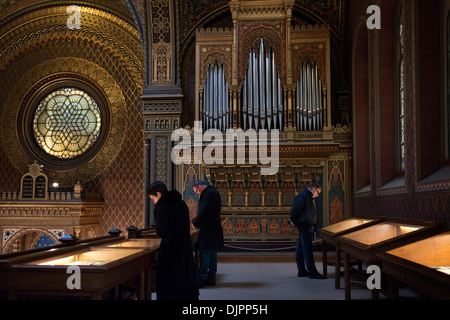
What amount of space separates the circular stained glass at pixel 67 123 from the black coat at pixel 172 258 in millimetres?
8789

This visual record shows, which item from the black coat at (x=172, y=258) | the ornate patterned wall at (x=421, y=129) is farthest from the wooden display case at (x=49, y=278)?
the ornate patterned wall at (x=421, y=129)

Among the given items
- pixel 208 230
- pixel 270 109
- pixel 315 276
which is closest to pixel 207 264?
pixel 208 230

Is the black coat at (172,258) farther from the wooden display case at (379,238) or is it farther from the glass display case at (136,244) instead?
the wooden display case at (379,238)

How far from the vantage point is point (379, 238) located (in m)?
4.87

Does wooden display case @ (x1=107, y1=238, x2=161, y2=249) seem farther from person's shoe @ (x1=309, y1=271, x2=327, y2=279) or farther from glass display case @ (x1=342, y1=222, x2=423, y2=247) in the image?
person's shoe @ (x1=309, y1=271, x2=327, y2=279)

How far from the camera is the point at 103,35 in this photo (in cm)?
1256

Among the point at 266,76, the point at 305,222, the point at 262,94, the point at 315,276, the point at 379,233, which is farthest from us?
the point at 266,76

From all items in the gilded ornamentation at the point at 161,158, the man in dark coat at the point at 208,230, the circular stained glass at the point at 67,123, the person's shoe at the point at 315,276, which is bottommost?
the person's shoe at the point at 315,276

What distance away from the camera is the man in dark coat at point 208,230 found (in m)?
6.48

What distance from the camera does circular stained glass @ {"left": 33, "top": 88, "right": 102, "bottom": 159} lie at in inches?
498

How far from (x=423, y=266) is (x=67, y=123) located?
11494 millimetres

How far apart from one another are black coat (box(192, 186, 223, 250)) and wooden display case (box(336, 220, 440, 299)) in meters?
1.75

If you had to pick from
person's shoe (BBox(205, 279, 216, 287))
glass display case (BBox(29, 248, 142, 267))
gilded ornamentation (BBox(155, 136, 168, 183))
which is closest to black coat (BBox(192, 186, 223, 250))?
person's shoe (BBox(205, 279, 216, 287))

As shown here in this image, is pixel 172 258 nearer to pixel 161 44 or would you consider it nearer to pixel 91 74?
pixel 161 44
